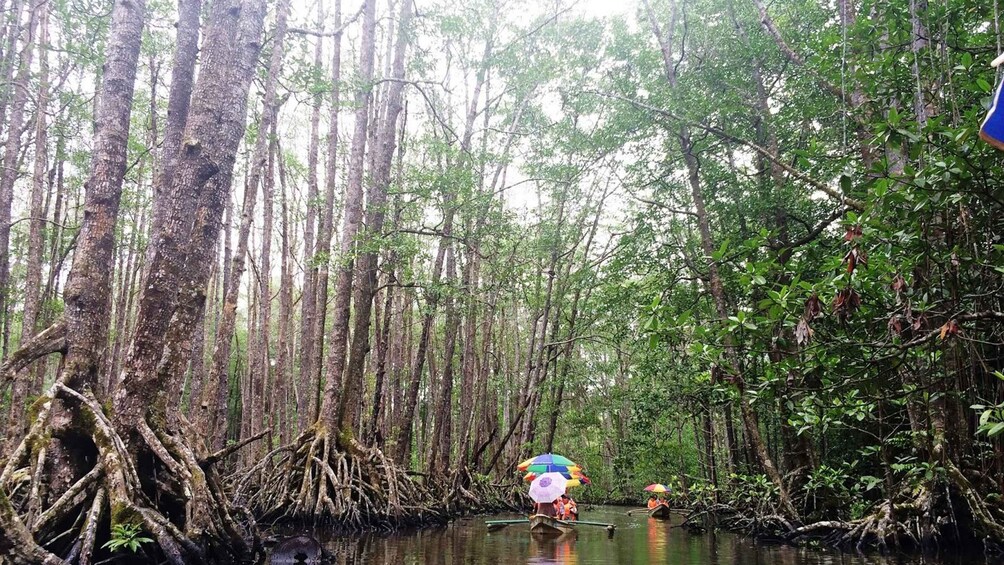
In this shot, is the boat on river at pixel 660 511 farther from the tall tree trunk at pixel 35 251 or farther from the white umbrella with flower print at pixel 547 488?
the tall tree trunk at pixel 35 251

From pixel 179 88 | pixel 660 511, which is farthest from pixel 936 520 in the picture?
pixel 179 88

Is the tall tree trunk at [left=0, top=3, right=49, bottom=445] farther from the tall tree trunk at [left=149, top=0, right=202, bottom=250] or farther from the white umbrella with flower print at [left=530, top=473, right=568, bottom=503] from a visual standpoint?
the white umbrella with flower print at [left=530, top=473, right=568, bottom=503]

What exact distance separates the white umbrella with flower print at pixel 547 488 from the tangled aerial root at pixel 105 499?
19.6 ft

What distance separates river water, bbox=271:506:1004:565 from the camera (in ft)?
21.2

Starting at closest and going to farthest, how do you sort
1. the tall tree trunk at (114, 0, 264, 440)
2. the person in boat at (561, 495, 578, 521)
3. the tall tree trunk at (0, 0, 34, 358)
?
the tall tree trunk at (114, 0, 264, 440), the tall tree trunk at (0, 0, 34, 358), the person in boat at (561, 495, 578, 521)

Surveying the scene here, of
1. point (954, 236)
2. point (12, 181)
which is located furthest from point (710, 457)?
point (12, 181)

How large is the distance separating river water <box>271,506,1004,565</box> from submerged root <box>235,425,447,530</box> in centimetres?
51

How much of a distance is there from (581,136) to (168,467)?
9.02 metres

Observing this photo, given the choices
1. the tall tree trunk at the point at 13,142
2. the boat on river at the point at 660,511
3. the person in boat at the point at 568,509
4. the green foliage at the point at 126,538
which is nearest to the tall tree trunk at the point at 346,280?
the person in boat at the point at 568,509

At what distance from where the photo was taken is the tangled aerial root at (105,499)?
4.11 meters

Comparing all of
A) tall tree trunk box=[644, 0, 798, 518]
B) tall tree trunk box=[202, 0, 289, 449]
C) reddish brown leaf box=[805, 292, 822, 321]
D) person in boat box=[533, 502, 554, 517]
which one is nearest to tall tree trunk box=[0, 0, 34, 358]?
tall tree trunk box=[202, 0, 289, 449]

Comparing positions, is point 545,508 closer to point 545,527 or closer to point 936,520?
point 545,527

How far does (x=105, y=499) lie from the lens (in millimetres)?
4461

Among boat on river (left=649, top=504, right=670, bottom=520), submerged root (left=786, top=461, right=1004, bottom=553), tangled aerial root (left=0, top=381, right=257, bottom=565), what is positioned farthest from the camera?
boat on river (left=649, top=504, right=670, bottom=520)
